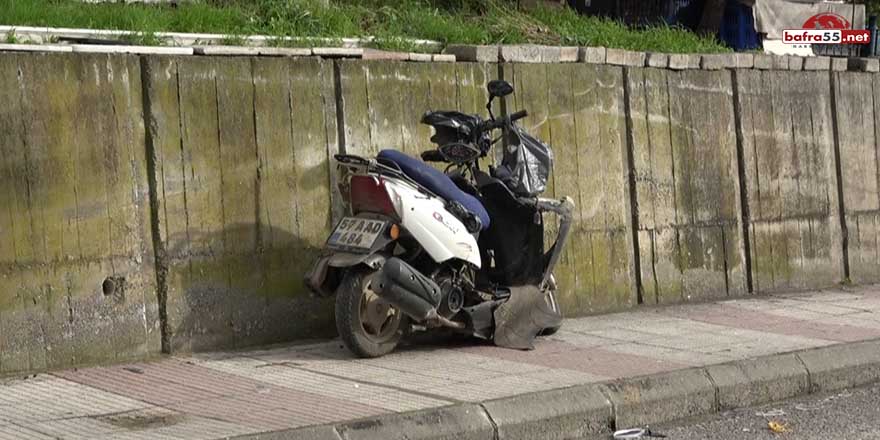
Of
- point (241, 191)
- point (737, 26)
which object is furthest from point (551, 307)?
point (737, 26)

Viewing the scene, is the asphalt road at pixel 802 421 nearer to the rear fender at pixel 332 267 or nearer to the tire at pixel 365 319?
the tire at pixel 365 319

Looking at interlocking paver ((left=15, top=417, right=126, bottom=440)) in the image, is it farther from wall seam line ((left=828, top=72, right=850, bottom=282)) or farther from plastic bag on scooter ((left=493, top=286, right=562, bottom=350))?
wall seam line ((left=828, top=72, right=850, bottom=282))

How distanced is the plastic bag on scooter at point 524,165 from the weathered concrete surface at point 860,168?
464 centimetres

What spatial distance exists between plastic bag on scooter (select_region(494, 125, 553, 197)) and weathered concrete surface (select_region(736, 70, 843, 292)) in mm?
3285

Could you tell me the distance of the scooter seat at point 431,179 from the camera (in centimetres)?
812

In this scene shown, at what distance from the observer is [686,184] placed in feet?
35.8

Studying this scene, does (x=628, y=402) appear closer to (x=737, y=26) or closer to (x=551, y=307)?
(x=551, y=307)

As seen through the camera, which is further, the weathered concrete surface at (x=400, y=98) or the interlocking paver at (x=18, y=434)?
the weathered concrete surface at (x=400, y=98)

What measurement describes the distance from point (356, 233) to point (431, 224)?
441 mm

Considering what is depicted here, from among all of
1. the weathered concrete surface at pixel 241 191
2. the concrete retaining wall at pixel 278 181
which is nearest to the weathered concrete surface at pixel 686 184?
the concrete retaining wall at pixel 278 181

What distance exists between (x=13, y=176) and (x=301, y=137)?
6.28 ft

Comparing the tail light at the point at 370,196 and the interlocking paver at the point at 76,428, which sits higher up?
the tail light at the point at 370,196

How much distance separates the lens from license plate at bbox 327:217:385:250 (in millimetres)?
7848

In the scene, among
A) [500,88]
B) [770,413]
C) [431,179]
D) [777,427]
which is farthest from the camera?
[500,88]
